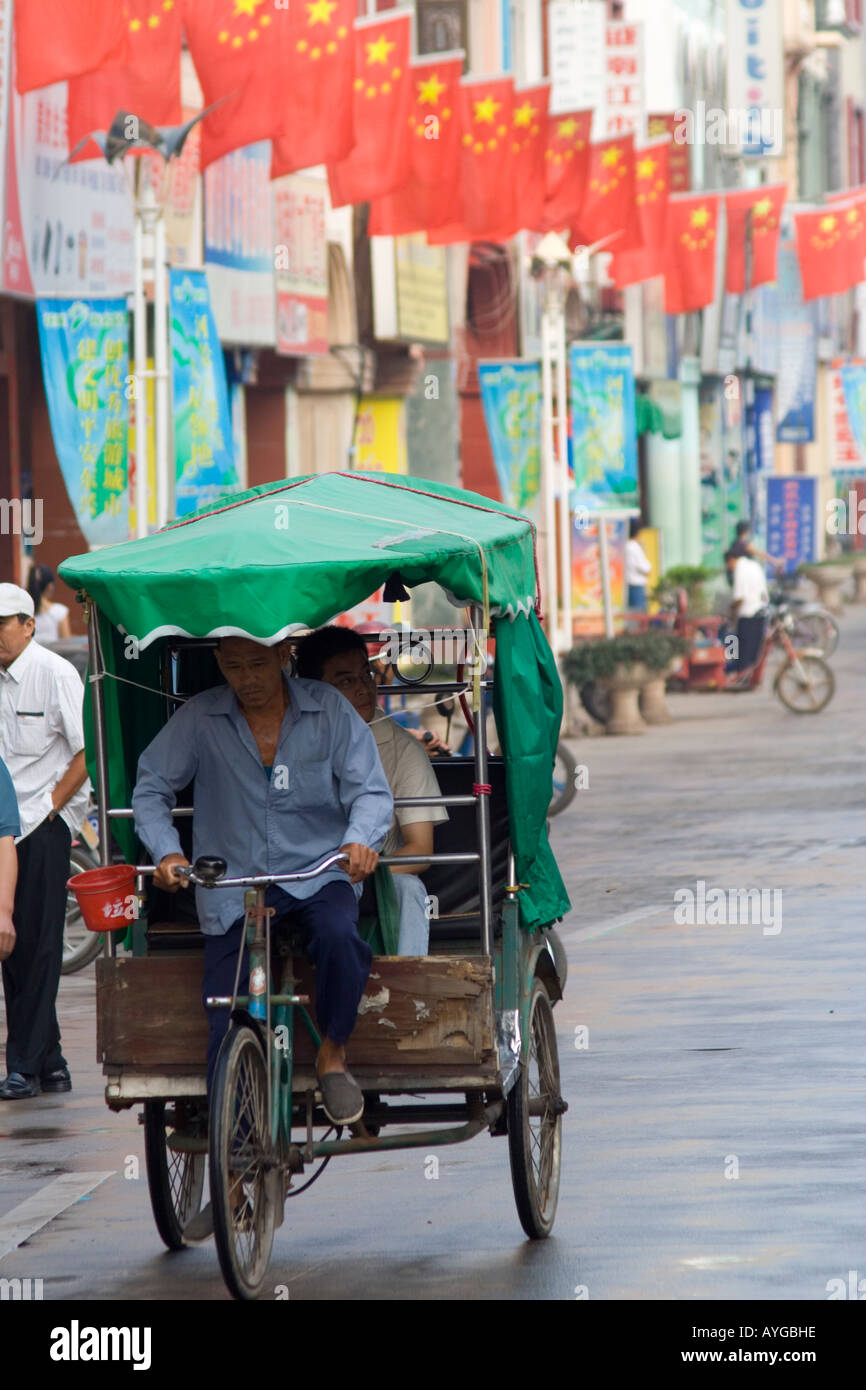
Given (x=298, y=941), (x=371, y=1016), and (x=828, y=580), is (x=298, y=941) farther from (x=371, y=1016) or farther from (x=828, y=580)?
(x=828, y=580)

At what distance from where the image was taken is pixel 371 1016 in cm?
721

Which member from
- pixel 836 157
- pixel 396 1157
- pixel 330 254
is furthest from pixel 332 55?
pixel 836 157

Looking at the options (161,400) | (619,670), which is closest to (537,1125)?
(161,400)

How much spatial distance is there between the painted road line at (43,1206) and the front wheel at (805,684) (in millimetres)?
20966

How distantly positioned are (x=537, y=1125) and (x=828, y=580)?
43949 mm

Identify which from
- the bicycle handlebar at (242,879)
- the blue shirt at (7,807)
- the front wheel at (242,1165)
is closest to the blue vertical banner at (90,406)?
the blue shirt at (7,807)

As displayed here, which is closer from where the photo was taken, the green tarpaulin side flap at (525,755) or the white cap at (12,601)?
the green tarpaulin side flap at (525,755)

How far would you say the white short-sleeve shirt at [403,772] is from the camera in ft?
25.5

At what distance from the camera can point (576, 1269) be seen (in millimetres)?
7082

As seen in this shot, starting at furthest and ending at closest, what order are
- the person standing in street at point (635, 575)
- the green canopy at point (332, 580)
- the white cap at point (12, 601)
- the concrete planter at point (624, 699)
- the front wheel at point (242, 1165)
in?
the person standing in street at point (635, 575), the concrete planter at point (624, 699), the white cap at point (12, 601), the green canopy at point (332, 580), the front wheel at point (242, 1165)

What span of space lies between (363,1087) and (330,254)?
74.3 feet

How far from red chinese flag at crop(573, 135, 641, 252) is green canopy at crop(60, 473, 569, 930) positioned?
67.9ft

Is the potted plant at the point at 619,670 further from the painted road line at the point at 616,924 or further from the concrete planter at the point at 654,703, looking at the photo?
the painted road line at the point at 616,924
